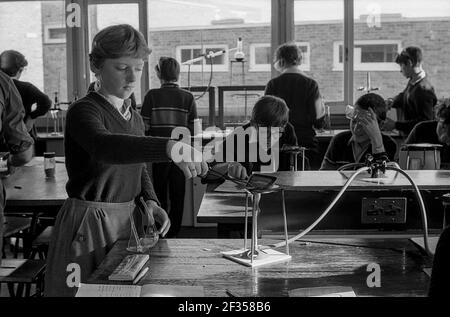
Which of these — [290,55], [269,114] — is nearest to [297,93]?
[290,55]

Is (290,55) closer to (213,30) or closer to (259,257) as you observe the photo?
(213,30)

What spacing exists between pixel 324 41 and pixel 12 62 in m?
3.18

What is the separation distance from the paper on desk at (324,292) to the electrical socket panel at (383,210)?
0.81m

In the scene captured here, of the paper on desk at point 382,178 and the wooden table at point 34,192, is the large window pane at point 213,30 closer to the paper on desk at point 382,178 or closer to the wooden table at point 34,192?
the wooden table at point 34,192

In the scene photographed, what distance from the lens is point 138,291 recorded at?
1514 mm

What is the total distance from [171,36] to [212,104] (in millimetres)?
996

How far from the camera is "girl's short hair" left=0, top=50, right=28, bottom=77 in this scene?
4836mm

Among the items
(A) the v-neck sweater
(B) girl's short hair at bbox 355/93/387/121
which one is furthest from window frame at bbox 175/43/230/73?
(A) the v-neck sweater

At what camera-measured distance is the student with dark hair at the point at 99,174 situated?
1873 mm

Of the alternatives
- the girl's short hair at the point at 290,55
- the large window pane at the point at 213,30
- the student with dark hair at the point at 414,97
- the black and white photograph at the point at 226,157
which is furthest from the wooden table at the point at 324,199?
the large window pane at the point at 213,30

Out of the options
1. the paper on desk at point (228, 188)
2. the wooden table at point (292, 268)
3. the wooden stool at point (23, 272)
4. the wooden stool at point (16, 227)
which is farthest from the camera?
the wooden stool at point (16, 227)

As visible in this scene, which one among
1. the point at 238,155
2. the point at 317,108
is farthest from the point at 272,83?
the point at 238,155

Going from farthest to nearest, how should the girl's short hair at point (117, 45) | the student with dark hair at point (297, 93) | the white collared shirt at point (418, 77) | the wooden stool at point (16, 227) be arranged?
the white collared shirt at point (418, 77), the student with dark hair at point (297, 93), the wooden stool at point (16, 227), the girl's short hair at point (117, 45)
